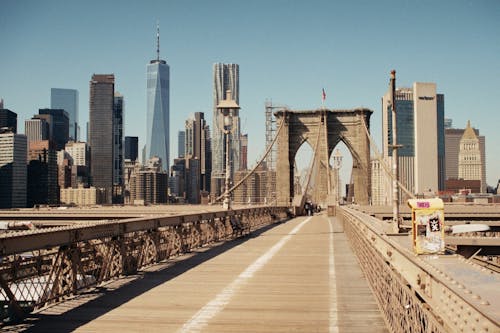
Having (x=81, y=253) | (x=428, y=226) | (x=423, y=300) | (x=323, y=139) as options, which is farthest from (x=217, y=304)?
(x=323, y=139)

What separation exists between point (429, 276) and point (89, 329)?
5.01m

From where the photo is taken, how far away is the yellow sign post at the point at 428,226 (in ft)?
25.3

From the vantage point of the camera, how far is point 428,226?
26.4ft

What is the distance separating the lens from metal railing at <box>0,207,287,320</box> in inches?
360

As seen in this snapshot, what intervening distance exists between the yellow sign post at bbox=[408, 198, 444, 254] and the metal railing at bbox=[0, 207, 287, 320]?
5.95 metres

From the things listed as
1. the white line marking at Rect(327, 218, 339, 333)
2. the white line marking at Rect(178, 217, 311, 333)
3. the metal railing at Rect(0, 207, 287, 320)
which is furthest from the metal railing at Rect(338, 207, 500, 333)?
the metal railing at Rect(0, 207, 287, 320)

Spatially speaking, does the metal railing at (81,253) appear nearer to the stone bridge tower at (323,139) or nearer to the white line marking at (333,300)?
the white line marking at (333,300)

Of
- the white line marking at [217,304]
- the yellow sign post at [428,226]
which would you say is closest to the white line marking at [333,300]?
the yellow sign post at [428,226]

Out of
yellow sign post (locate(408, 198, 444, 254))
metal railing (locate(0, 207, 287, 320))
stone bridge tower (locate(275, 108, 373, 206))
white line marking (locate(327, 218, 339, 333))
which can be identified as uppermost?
stone bridge tower (locate(275, 108, 373, 206))

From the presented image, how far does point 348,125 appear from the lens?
78562 mm

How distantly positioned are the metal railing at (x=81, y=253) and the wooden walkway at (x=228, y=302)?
0.39m

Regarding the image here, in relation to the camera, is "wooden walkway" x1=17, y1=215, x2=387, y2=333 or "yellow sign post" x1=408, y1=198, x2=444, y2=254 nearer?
"yellow sign post" x1=408, y1=198, x2=444, y2=254

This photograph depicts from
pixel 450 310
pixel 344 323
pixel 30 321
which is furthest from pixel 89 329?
pixel 450 310

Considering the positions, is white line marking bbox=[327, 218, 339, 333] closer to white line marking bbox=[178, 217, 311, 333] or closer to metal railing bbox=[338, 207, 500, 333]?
metal railing bbox=[338, 207, 500, 333]
